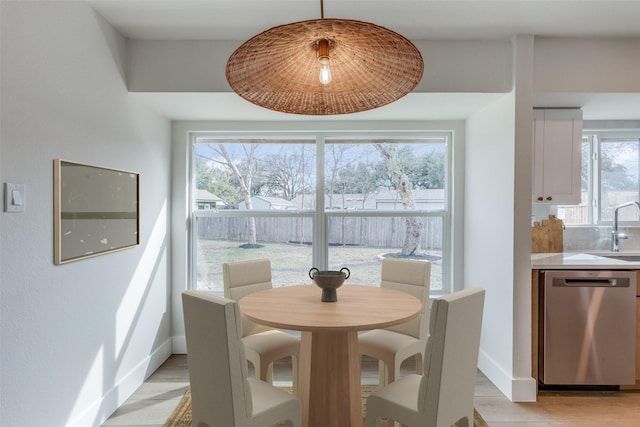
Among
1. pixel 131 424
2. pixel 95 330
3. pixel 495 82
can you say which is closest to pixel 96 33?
pixel 95 330

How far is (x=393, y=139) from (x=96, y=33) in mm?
2443

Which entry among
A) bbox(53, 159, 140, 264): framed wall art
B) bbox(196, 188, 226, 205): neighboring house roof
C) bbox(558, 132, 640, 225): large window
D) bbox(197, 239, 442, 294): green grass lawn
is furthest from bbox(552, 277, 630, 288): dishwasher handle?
bbox(53, 159, 140, 264): framed wall art

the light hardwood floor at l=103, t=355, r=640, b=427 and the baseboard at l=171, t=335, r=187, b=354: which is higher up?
the baseboard at l=171, t=335, r=187, b=354

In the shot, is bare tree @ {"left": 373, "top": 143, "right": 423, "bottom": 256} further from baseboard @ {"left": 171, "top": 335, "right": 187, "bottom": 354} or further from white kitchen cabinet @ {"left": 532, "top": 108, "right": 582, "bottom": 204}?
baseboard @ {"left": 171, "top": 335, "right": 187, "bottom": 354}

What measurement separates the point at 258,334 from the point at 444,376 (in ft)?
4.36

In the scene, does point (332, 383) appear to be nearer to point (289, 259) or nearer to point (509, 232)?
point (509, 232)

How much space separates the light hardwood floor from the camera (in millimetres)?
2340

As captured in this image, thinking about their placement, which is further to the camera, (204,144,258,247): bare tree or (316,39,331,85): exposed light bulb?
(204,144,258,247): bare tree

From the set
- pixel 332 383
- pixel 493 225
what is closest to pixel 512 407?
pixel 493 225

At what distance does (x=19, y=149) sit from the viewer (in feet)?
5.41

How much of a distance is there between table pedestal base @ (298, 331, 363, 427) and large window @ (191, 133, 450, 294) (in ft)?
5.52

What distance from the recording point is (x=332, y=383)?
6.17 feet

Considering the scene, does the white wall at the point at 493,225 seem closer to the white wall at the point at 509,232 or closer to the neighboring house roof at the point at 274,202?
the white wall at the point at 509,232

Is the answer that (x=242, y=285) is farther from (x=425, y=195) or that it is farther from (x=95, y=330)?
(x=425, y=195)
